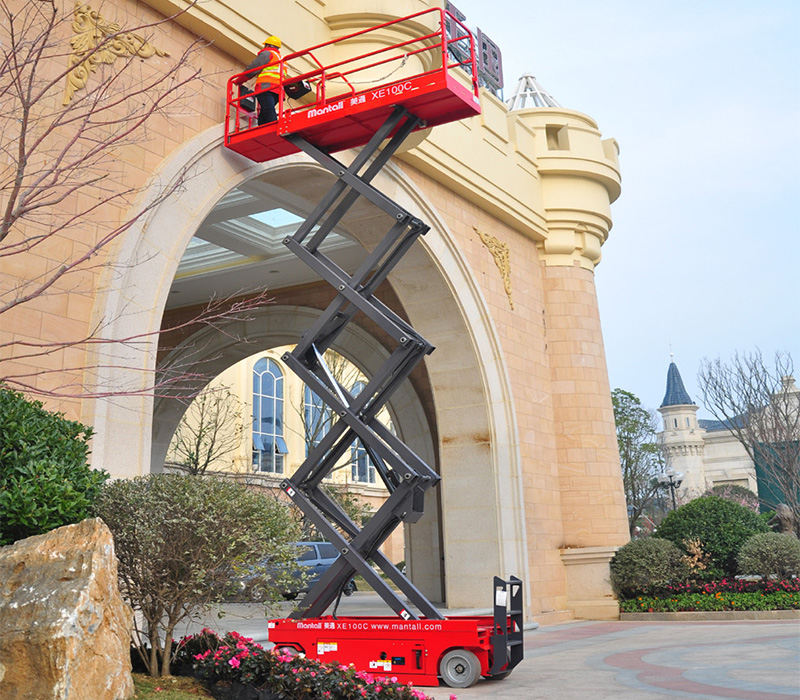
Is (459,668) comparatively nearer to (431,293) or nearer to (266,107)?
(266,107)

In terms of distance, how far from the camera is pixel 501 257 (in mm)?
14609

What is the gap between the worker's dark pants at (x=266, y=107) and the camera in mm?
9376

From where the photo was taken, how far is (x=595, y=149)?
1636 centimetres

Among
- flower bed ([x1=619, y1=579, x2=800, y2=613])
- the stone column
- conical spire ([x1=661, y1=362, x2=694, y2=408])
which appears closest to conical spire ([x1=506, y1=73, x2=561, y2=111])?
the stone column

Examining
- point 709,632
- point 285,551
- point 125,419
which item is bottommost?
point 709,632

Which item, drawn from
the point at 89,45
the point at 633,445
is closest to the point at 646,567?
the point at 89,45

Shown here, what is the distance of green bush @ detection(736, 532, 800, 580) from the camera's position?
45.6ft

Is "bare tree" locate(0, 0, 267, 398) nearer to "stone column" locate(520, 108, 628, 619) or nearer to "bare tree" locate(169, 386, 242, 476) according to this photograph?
"stone column" locate(520, 108, 628, 619)

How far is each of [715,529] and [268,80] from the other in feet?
36.4

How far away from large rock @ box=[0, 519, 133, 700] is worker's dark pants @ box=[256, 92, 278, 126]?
18.8ft

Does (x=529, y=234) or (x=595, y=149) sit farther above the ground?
(x=595, y=149)

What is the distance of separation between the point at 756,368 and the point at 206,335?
15.9 metres

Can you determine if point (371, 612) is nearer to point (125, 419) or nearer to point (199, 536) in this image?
point (125, 419)

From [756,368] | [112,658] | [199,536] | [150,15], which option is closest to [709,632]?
[199,536]
